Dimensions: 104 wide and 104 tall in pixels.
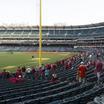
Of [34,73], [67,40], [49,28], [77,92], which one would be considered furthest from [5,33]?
[77,92]

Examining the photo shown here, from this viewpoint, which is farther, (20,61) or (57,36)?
(57,36)

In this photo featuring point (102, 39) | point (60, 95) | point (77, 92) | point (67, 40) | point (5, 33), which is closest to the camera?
point (60, 95)

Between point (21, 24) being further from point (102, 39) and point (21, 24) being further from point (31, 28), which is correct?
point (102, 39)

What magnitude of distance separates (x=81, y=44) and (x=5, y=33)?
34.5m

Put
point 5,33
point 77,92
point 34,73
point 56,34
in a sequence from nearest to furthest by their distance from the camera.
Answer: point 77,92 < point 34,73 < point 56,34 < point 5,33

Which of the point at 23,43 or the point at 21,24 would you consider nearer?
the point at 23,43

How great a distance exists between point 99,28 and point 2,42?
30.7m

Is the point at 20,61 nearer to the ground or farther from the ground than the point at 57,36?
farther from the ground

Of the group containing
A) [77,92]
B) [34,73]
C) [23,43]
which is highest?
[77,92]

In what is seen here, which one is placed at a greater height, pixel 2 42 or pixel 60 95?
pixel 60 95

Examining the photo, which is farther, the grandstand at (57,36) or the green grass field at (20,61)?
the grandstand at (57,36)

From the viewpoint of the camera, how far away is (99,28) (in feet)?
332

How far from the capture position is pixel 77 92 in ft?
39.2

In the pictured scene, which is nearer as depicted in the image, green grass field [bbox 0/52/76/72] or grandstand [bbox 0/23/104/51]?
green grass field [bbox 0/52/76/72]
